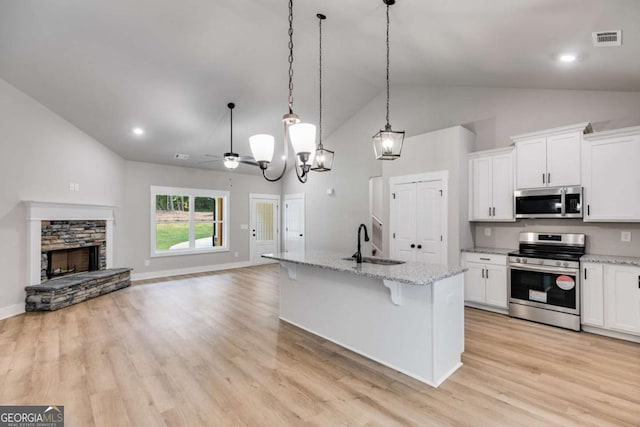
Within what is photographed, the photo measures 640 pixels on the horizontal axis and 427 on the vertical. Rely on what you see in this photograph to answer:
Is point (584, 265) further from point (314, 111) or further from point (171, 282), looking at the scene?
point (171, 282)

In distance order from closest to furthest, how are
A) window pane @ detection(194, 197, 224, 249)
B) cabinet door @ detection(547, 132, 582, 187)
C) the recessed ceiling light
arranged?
the recessed ceiling light
cabinet door @ detection(547, 132, 582, 187)
window pane @ detection(194, 197, 224, 249)

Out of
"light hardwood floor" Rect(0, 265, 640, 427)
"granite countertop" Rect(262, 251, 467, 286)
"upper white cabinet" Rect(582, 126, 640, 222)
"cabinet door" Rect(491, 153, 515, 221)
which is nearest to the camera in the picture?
"light hardwood floor" Rect(0, 265, 640, 427)

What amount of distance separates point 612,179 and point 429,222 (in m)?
2.16

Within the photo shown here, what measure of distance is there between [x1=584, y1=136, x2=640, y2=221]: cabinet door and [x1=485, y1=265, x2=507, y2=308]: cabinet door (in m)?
1.17

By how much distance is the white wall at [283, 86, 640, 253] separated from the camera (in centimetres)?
389

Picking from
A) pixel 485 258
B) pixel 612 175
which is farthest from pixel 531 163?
pixel 485 258

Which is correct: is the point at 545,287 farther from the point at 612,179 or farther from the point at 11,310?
the point at 11,310

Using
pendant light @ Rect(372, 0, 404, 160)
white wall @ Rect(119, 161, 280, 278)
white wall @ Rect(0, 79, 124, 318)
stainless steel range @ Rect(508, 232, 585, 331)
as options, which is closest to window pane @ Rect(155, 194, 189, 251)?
white wall @ Rect(119, 161, 280, 278)

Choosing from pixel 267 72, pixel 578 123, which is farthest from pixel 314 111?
pixel 578 123

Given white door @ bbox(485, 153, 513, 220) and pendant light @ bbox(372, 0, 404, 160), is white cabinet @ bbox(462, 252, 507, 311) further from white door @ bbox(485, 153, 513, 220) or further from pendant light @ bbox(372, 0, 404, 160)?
pendant light @ bbox(372, 0, 404, 160)

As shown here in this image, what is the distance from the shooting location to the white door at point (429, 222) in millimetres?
4691

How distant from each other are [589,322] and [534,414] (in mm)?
2129

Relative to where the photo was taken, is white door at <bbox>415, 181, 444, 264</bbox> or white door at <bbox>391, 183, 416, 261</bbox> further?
white door at <bbox>391, 183, 416, 261</bbox>

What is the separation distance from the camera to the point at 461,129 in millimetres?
4559
